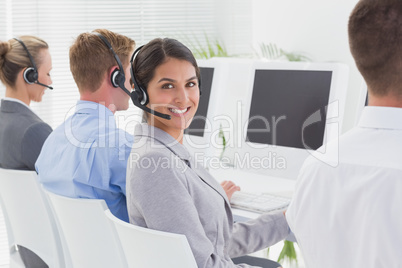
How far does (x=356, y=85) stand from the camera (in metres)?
3.73

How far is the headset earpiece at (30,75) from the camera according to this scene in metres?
2.69

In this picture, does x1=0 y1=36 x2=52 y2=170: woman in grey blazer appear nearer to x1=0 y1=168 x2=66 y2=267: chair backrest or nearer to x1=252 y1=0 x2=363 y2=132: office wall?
x1=0 y1=168 x2=66 y2=267: chair backrest

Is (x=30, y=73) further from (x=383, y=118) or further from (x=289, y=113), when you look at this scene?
(x=383, y=118)

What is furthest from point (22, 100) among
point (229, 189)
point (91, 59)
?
point (229, 189)

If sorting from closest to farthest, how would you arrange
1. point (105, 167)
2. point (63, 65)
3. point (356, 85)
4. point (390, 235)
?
point (390, 235)
point (105, 167)
point (356, 85)
point (63, 65)

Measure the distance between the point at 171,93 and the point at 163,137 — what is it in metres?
0.18

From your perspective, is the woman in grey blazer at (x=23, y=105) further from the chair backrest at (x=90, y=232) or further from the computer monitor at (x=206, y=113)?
the computer monitor at (x=206, y=113)

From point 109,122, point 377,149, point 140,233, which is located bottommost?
point 140,233

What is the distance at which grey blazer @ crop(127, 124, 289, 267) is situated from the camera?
145 cm

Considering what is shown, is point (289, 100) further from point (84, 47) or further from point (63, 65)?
point (63, 65)

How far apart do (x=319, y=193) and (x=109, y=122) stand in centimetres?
117

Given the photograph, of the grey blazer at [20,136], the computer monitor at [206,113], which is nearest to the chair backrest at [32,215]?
the grey blazer at [20,136]

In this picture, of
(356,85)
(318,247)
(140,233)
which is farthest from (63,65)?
(318,247)

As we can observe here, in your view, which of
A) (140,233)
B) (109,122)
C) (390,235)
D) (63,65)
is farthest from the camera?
(63,65)
